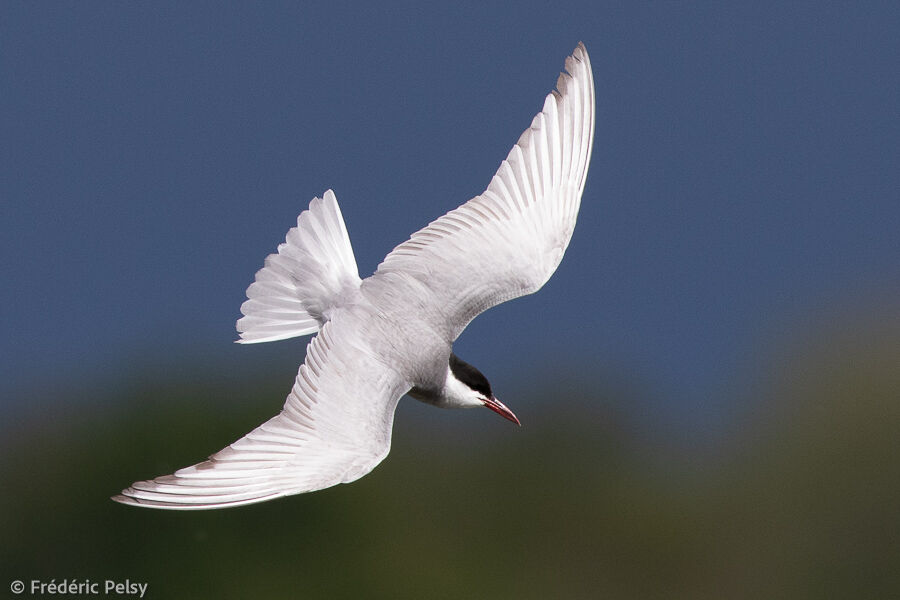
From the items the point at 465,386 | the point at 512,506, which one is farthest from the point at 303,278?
the point at 512,506

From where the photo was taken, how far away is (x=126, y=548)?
1872cm

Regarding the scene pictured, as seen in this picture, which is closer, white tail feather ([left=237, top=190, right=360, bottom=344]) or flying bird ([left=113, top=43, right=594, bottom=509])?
flying bird ([left=113, top=43, right=594, bottom=509])

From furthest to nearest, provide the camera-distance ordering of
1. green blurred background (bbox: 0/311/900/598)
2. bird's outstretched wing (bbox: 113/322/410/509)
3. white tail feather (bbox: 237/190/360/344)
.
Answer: green blurred background (bbox: 0/311/900/598)
white tail feather (bbox: 237/190/360/344)
bird's outstretched wing (bbox: 113/322/410/509)

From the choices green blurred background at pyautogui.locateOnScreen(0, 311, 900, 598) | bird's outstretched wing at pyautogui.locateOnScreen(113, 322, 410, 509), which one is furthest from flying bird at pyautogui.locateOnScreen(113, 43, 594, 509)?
green blurred background at pyautogui.locateOnScreen(0, 311, 900, 598)

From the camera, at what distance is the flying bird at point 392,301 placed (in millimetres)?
5457

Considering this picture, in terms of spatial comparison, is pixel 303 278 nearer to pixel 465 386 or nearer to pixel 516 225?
pixel 465 386

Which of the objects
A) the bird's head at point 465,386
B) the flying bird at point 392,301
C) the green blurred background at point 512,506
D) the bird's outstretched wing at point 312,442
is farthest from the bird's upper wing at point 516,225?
the green blurred background at point 512,506

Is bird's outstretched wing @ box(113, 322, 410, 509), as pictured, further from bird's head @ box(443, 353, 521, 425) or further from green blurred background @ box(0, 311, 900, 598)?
green blurred background @ box(0, 311, 900, 598)

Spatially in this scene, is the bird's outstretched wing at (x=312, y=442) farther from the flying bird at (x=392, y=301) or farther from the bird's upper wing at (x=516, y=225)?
the bird's upper wing at (x=516, y=225)

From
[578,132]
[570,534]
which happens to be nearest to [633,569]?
[570,534]

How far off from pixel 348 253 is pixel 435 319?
2.09ft

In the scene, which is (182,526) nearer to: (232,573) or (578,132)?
(232,573)

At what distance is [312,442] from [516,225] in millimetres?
2077

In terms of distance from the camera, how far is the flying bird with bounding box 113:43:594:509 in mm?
5457
